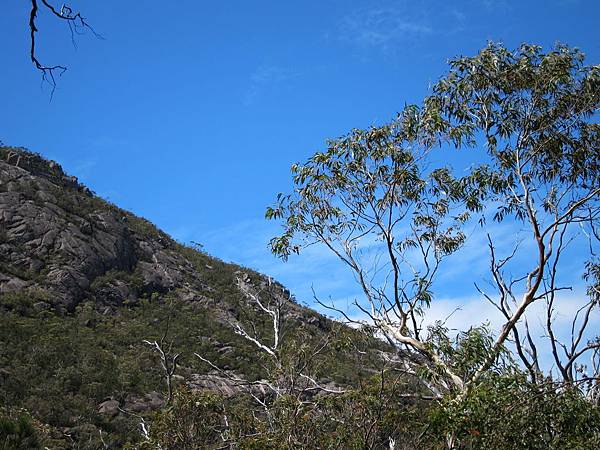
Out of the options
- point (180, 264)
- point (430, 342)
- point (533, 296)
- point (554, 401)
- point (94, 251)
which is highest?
point (180, 264)

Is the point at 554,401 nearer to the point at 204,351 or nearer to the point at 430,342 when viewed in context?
the point at 430,342

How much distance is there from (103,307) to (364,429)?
964 inches

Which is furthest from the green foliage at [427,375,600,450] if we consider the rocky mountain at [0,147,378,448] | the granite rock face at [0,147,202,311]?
the granite rock face at [0,147,202,311]

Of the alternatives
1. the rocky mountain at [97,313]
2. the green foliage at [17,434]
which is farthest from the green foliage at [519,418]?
the rocky mountain at [97,313]

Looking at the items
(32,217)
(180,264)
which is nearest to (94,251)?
(32,217)

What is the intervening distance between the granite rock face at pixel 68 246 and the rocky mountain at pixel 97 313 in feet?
0.27

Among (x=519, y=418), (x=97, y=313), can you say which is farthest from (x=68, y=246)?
(x=519, y=418)

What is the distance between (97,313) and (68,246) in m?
5.14

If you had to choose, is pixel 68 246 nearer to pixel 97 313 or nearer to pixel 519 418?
pixel 97 313

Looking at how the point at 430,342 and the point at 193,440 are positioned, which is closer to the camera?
the point at 430,342

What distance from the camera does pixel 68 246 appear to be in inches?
1308

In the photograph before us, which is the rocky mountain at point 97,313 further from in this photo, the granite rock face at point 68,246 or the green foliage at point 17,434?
the green foliage at point 17,434

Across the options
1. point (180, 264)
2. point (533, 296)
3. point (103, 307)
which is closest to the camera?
point (533, 296)

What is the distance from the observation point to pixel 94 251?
34.7 metres
